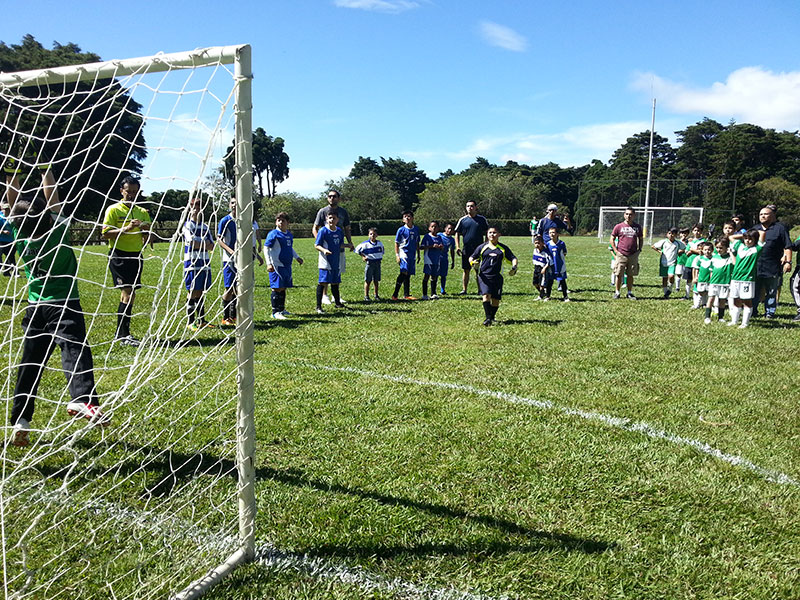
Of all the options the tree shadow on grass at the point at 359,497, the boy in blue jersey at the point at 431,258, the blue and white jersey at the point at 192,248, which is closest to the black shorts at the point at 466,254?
the boy in blue jersey at the point at 431,258

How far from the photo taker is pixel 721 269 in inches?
348

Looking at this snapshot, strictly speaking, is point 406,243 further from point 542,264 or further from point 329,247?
point 542,264

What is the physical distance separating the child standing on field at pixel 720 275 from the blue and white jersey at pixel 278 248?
21.8 ft

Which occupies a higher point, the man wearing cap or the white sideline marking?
the man wearing cap

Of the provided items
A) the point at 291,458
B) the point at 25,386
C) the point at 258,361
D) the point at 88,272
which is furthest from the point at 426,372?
the point at 88,272

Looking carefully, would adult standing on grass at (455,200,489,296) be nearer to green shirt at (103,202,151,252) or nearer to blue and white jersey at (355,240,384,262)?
blue and white jersey at (355,240,384,262)

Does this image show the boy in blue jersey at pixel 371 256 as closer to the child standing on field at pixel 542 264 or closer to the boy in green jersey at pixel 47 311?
the child standing on field at pixel 542 264

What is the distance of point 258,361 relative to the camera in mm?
6375

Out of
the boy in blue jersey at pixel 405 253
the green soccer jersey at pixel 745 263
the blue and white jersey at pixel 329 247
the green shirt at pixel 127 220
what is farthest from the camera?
the boy in blue jersey at pixel 405 253

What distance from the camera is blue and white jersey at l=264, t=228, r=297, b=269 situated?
8.73 meters

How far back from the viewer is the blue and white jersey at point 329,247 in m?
9.59

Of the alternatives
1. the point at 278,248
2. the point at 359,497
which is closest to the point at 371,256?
the point at 278,248

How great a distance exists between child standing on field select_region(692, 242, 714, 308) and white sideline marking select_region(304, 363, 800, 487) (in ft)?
19.4

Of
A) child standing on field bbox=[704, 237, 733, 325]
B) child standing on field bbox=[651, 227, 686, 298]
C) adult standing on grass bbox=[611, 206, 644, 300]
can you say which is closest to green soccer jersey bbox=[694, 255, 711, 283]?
child standing on field bbox=[704, 237, 733, 325]
